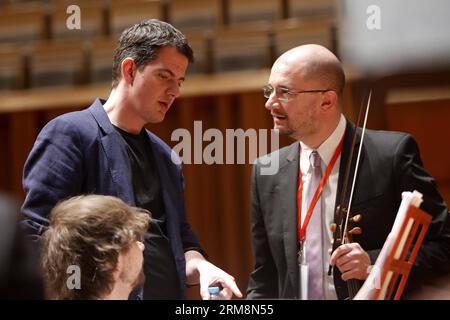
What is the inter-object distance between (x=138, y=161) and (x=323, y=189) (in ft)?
1.14

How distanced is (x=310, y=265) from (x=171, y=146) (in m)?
0.35

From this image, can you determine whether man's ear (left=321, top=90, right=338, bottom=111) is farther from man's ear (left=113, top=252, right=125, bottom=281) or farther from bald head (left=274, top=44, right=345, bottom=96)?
man's ear (left=113, top=252, right=125, bottom=281)

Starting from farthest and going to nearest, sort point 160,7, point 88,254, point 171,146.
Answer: point 160,7
point 171,146
point 88,254

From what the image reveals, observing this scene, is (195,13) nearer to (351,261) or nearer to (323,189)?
(323,189)

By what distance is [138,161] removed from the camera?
1387mm

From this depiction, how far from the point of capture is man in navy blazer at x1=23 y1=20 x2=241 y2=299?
1.33 metres

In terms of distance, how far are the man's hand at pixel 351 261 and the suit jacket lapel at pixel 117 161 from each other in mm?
383

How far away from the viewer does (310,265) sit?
1369 millimetres

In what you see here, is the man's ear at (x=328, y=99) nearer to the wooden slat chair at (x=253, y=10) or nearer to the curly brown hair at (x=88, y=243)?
the curly brown hair at (x=88, y=243)

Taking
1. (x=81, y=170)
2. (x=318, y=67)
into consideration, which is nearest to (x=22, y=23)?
(x=81, y=170)

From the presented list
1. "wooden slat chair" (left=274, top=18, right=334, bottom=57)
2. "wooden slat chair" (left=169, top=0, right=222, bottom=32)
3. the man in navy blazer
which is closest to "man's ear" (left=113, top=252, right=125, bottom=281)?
the man in navy blazer
